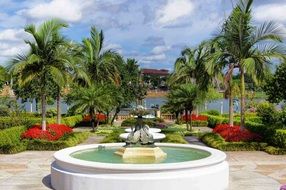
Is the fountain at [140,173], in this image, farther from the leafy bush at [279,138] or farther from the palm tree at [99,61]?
the palm tree at [99,61]

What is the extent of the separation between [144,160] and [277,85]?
42.5 feet

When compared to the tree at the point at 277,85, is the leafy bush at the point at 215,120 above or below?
below

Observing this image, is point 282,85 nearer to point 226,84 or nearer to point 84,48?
point 226,84

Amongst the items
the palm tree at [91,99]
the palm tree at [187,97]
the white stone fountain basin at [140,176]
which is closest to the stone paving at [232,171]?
the white stone fountain basin at [140,176]

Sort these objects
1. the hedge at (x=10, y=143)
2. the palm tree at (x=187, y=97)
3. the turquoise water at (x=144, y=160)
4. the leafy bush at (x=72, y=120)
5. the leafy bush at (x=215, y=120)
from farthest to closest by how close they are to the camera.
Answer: the leafy bush at (x=72, y=120) < the leafy bush at (x=215, y=120) < the palm tree at (x=187, y=97) < the hedge at (x=10, y=143) < the turquoise water at (x=144, y=160)

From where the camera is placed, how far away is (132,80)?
161 feet

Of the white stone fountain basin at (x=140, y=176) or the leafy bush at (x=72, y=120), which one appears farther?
the leafy bush at (x=72, y=120)

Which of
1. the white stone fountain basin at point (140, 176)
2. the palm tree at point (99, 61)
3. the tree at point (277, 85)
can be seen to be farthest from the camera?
the palm tree at point (99, 61)

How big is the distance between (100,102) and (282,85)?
13.7m

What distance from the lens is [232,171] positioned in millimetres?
15320

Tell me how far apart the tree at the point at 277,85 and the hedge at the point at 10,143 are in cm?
1217

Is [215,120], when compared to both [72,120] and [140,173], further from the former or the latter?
[140,173]

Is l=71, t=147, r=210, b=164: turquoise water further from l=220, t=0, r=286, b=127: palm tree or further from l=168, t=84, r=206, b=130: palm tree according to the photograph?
l=168, t=84, r=206, b=130: palm tree

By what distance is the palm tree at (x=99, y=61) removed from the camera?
4047cm
